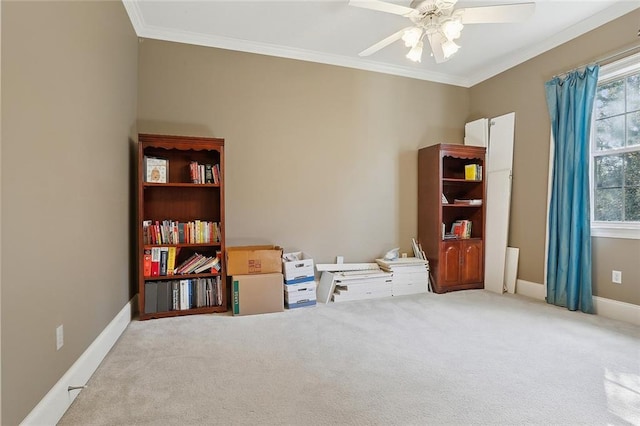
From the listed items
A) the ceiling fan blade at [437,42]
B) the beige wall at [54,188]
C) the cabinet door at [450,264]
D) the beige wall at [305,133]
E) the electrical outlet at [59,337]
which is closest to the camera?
the beige wall at [54,188]

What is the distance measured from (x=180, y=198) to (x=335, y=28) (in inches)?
92.3

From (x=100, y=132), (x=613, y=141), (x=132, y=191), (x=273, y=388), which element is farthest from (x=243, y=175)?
(x=613, y=141)

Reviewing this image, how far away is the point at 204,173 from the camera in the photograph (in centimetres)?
320

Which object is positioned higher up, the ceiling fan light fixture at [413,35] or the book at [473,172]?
the ceiling fan light fixture at [413,35]

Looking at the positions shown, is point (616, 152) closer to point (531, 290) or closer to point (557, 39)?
point (557, 39)

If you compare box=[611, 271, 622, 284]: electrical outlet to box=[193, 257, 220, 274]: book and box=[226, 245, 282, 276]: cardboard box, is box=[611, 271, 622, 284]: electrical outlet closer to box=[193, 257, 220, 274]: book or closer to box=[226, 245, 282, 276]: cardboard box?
box=[226, 245, 282, 276]: cardboard box

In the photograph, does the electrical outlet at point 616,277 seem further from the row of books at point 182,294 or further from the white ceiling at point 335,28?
the row of books at point 182,294

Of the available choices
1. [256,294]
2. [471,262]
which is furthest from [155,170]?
[471,262]

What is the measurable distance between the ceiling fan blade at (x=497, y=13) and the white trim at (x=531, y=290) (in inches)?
108

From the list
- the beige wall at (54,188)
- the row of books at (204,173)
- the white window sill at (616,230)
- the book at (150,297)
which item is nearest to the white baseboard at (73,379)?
the beige wall at (54,188)

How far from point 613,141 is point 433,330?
8.25 feet

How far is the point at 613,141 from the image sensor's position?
3.06m

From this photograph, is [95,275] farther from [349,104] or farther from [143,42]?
[349,104]

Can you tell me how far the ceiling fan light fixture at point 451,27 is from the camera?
230 cm
